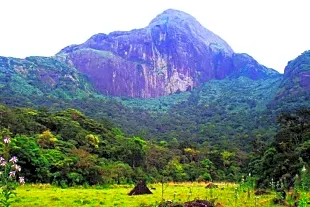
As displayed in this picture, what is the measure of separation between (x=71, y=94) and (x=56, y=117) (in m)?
66.9

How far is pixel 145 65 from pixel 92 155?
138040 mm

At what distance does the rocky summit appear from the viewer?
553 ft

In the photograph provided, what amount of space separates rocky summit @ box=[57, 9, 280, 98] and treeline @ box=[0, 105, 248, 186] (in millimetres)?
99481

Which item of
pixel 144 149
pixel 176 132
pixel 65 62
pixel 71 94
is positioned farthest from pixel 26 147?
pixel 65 62

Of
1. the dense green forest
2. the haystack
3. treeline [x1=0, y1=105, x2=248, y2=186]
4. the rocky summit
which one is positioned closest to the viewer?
the haystack

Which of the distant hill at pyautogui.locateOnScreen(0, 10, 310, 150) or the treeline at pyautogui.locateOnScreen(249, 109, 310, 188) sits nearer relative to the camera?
the treeline at pyautogui.locateOnScreen(249, 109, 310, 188)

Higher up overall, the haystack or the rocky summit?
the rocky summit

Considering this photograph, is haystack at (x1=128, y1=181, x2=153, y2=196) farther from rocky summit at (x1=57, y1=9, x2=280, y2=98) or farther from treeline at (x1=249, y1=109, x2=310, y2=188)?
rocky summit at (x1=57, y1=9, x2=280, y2=98)

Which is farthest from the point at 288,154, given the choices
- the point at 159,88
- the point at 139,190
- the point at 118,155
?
the point at 159,88

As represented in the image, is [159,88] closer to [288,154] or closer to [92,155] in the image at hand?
[92,155]

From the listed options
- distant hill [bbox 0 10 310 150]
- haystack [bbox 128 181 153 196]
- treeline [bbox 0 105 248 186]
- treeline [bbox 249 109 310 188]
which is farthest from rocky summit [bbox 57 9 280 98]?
haystack [bbox 128 181 153 196]

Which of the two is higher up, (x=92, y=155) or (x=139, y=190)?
(x=92, y=155)

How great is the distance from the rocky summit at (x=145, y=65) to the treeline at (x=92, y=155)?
99.5 meters

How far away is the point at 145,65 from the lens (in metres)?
182
